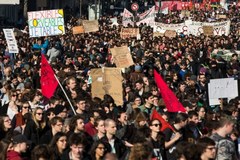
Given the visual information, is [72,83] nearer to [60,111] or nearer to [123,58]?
[60,111]

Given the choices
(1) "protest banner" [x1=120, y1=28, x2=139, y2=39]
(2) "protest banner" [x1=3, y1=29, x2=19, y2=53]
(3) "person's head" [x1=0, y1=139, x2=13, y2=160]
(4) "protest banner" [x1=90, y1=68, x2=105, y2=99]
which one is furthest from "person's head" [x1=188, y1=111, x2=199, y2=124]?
(1) "protest banner" [x1=120, y1=28, x2=139, y2=39]

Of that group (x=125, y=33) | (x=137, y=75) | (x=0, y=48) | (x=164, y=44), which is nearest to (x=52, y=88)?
(x=137, y=75)

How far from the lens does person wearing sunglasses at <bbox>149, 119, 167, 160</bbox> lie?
9.70m

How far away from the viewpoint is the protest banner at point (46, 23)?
24.8m

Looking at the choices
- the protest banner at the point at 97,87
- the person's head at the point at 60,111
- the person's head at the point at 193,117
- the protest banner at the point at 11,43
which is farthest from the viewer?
the protest banner at the point at 11,43

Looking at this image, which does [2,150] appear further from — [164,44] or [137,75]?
[164,44]

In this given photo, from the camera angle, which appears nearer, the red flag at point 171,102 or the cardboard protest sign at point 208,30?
the red flag at point 171,102

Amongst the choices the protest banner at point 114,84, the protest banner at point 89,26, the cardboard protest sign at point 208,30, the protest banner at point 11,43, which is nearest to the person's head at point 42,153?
the protest banner at point 114,84

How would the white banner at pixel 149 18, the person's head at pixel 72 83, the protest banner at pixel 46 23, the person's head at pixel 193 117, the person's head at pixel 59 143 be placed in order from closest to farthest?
1. the person's head at pixel 59 143
2. the person's head at pixel 193 117
3. the person's head at pixel 72 83
4. the protest banner at pixel 46 23
5. the white banner at pixel 149 18

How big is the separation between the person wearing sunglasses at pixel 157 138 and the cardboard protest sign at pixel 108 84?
5.07m

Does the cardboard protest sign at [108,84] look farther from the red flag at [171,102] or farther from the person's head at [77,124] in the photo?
the person's head at [77,124]

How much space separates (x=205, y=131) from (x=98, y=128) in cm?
193

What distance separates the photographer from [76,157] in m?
8.62

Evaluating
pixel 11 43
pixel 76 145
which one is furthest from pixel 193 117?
pixel 11 43
